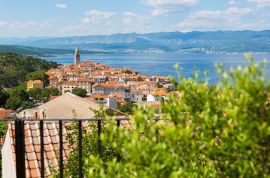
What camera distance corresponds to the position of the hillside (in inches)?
3333

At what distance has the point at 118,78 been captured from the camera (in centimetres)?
10194

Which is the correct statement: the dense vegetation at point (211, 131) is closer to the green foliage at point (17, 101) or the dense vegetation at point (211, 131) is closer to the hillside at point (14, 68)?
the green foliage at point (17, 101)

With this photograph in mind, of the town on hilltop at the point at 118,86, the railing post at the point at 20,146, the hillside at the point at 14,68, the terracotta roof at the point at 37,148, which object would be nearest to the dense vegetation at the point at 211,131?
the railing post at the point at 20,146

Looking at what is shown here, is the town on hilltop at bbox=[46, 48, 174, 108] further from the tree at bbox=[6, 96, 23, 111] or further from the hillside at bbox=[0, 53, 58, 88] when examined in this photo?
the tree at bbox=[6, 96, 23, 111]

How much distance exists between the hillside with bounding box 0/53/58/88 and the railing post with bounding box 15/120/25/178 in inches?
3283

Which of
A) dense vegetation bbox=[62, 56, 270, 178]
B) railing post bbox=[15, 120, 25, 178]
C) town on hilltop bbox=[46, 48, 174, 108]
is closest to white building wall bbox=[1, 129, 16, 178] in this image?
railing post bbox=[15, 120, 25, 178]

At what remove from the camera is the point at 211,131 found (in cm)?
146

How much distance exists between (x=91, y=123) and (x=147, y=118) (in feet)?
12.6

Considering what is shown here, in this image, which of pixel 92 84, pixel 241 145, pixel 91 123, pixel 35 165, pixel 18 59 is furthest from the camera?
pixel 18 59

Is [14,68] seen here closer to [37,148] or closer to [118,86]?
[118,86]

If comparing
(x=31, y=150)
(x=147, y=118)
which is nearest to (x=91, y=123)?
(x=31, y=150)

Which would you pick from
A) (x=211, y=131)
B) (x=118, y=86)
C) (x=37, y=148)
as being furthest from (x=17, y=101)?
(x=211, y=131)

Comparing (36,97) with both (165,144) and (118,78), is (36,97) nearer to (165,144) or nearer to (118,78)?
(118,78)

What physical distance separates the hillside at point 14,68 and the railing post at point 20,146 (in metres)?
83.4
